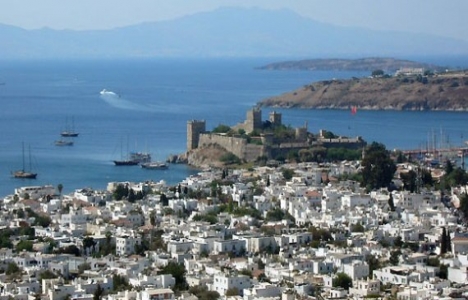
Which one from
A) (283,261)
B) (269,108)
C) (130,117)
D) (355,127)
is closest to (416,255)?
(283,261)

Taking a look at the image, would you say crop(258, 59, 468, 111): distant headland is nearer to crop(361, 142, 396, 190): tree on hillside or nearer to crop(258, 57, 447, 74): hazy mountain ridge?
crop(361, 142, 396, 190): tree on hillside

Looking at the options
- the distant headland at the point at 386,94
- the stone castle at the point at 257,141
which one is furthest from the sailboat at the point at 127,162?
the distant headland at the point at 386,94

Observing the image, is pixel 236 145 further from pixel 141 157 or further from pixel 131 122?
pixel 131 122

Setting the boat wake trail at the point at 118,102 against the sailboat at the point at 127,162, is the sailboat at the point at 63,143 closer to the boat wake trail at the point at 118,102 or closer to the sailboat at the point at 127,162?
the sailboat at the point at 127,162

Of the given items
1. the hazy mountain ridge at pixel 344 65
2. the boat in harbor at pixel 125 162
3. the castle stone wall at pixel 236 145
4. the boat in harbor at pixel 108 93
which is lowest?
the hazy mountain ridge at pixel 344 65

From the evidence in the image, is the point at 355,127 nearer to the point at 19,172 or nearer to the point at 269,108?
the point at 269,108

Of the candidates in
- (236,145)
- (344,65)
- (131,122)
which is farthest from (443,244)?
(344,65)

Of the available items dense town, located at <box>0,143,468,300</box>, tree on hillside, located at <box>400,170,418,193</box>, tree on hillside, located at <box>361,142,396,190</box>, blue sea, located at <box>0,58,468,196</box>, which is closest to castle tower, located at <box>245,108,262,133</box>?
blue sea, located at <box>0,58,468,196</box>
